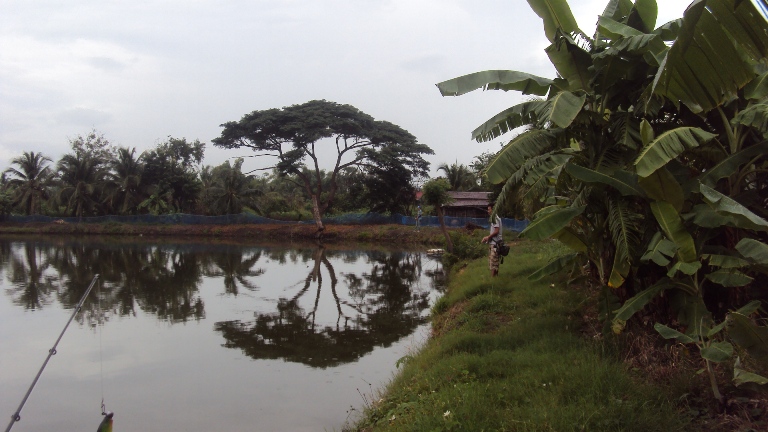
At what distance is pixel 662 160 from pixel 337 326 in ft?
24.4

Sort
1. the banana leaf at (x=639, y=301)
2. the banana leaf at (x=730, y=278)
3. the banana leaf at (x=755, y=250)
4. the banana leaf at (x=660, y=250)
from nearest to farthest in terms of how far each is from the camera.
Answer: the banana leaf at (x=755, y=250) → the banana leaf at (x=730, y=278) → the banana leaf at (x=660, y=250) → the banana leaf at (x=639, y=301)

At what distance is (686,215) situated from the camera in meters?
4.80

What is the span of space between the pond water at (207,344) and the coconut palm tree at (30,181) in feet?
98.4

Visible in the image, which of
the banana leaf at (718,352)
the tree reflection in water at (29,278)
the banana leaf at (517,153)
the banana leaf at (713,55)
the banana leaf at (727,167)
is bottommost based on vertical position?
the tree reflection in water at (29,278)

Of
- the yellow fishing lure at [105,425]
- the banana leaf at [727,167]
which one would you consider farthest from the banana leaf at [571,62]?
the yellow fishing lure at [105,425]

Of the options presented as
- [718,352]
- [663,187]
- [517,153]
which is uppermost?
[517,153]

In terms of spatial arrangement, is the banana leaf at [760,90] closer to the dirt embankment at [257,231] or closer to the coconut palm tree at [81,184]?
the dirt embankment at [257,231]

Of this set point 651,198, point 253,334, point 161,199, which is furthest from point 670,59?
point 161,199

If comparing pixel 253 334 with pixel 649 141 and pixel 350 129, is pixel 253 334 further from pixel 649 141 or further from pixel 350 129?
pixel 350 129

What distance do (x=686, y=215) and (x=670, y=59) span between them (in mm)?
1340

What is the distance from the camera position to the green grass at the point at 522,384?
3943 mm

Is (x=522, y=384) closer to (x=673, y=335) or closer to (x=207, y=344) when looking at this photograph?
(x=673, y=335)

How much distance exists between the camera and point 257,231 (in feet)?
129

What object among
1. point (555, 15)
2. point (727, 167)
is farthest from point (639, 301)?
point (555, 15)
